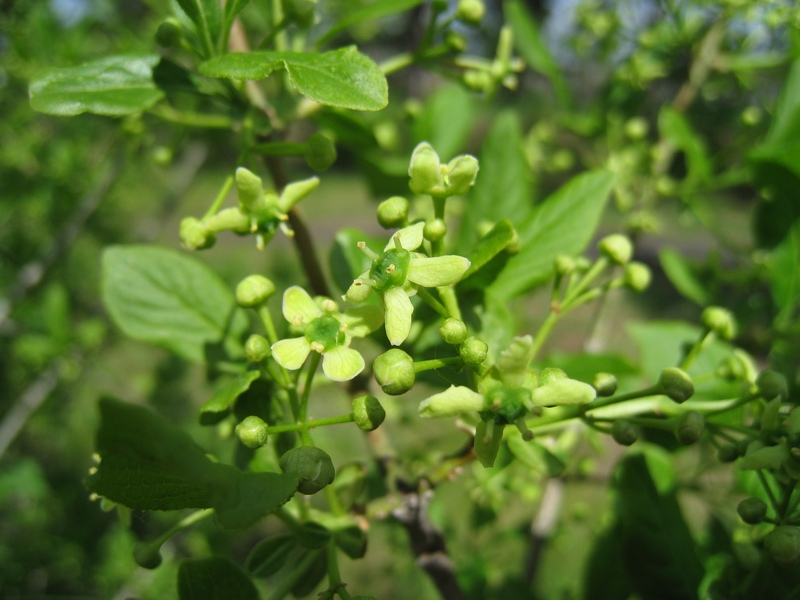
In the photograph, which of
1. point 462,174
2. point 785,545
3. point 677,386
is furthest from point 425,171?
point 785,545

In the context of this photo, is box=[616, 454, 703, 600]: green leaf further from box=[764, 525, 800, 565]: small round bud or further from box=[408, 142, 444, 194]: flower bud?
box=[408, 142, 444, 194]: flower bud

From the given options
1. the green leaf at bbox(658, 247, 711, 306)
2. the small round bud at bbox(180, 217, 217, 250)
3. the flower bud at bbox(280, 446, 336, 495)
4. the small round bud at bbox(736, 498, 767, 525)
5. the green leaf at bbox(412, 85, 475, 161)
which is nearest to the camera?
the flower bud at bbox(280, 446, 336, 495)

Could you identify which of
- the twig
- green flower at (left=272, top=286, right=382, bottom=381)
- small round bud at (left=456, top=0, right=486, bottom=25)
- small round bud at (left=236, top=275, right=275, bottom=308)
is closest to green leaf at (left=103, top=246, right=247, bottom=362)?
small round bud at (left=236, top=275, right=275, bottom=308)

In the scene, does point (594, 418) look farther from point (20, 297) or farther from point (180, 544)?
point (180, 544)

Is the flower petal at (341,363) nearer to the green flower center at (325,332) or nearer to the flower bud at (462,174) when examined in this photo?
the green flower center at (325,332)

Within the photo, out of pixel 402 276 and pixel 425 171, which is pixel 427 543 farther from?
pixel 425 171

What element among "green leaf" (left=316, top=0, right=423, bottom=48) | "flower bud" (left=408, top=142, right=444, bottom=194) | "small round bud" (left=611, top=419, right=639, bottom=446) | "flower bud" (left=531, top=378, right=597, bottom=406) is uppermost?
"green leaf" (left=316, top=0, right=423, bottom=48)

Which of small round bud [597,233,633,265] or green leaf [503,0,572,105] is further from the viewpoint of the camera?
green leaf [503,0,572,105]

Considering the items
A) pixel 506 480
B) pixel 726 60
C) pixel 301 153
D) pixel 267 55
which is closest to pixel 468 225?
pixel 301 153
